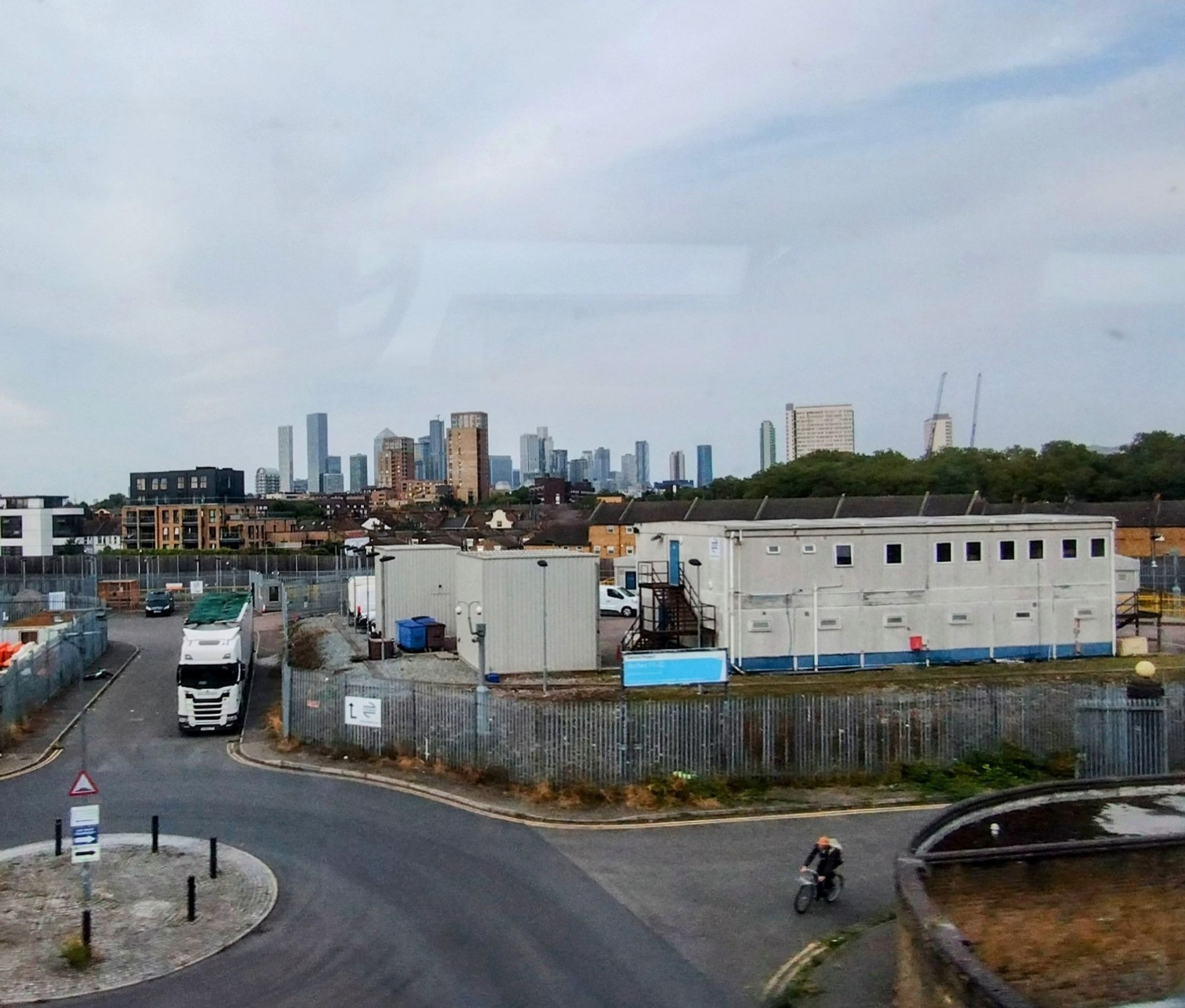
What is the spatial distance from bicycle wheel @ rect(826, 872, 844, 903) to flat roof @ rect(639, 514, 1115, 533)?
14.6 metres

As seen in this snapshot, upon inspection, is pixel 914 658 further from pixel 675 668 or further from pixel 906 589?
pixel 675 668

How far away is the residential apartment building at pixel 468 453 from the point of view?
183000 mm

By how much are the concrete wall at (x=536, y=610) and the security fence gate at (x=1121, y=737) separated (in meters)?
11.6

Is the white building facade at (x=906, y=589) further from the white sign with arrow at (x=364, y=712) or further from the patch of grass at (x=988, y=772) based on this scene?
the white sign with arrow at (x=364, y=712)

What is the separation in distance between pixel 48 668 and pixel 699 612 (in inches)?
652

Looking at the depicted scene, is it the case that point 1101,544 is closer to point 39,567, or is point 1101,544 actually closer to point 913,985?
point 913,985

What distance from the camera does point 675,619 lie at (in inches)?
1114

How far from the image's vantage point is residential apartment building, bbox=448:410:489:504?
18300 centimetres

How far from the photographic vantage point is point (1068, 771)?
57.0 ft

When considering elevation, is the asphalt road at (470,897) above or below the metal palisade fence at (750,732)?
below

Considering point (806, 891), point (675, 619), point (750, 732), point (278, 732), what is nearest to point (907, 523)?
point (675, 619)

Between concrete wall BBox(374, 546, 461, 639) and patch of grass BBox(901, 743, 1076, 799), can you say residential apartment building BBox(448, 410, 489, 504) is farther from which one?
patch of grass BBox(901, 743, 1076, 799)

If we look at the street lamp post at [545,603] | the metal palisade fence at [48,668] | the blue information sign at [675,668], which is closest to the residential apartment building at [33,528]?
the metal palisade fence at [48,668]

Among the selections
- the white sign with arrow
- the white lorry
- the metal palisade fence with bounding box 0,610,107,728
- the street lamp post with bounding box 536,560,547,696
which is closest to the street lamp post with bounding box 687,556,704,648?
the street lamp post with bounding box 536,560,547,696
